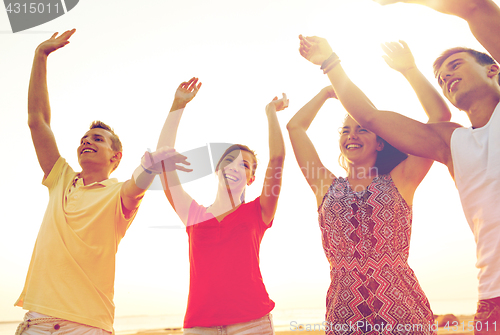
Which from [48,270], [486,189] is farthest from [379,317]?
[48,270]

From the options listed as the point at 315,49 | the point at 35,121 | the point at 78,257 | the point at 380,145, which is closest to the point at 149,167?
the point at 78,257

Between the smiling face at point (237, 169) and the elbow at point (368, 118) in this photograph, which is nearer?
the elbow at point (368, 118)

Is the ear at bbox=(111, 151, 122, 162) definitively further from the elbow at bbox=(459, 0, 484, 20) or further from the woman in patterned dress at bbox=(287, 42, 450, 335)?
the elbow at bbox=(459, 0, 484, 20)

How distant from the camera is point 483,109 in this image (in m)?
2.14

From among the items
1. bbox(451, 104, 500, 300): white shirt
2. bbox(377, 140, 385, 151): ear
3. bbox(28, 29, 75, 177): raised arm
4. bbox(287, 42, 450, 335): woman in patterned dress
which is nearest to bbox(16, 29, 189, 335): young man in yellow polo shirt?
bbox(28, 29, 75, 177): raised arm

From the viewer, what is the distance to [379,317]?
2240mm

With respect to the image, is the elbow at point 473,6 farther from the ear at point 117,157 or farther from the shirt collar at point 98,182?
the ear at point 117,157

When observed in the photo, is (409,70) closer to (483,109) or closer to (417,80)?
(417,80)

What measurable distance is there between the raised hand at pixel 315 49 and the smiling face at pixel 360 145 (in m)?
0.67

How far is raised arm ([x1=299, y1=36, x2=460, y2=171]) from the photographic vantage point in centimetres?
227

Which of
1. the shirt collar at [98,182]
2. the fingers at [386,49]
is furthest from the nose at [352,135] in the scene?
the shirt collar at [98,182]

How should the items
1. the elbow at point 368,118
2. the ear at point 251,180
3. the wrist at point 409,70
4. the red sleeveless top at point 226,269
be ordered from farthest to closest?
1. the ear at point 251,180
2. the wrist at point 409,70
3. the red sleeveless top at point 226,269
4. the elbow at point 368,118

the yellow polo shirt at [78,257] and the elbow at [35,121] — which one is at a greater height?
the elbow at [35,121]

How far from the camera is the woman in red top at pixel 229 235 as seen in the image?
2.81 meters
